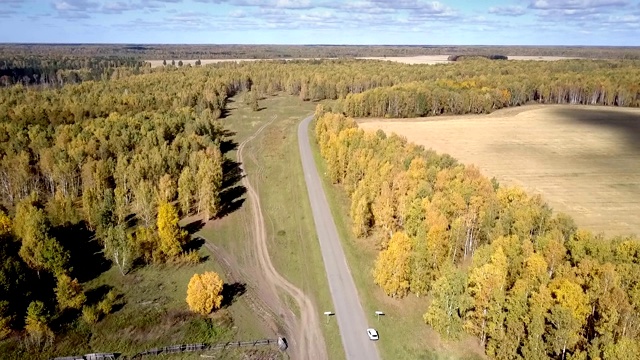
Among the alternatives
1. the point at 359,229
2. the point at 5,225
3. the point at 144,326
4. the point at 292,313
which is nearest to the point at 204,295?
the point at 144,326

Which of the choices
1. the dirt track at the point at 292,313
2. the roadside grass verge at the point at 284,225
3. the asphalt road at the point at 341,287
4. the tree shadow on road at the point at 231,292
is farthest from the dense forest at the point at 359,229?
the dirt track at the point at 292,313

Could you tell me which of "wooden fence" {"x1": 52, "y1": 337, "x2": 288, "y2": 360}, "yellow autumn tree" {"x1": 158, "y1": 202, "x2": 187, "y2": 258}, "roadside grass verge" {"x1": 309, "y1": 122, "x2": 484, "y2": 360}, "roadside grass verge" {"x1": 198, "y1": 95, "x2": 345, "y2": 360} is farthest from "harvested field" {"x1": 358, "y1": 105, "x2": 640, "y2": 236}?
"yellow autumn tree" {"x1": 158, "y1": 202, "x2": 187, "y2": 258}

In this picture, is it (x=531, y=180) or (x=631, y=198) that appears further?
(x=531, y=180)

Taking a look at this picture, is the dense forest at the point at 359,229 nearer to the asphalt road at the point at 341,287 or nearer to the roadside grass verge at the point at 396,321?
the roadside grass verge at the point at 396,321

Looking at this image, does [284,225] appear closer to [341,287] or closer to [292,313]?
[341,287]

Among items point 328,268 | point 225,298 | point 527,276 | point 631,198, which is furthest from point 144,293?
point 631,198

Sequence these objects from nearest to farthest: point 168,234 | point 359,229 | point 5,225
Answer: point 168,234, point 5,225, point 359,229

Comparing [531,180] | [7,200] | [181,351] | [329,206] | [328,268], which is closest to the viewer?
[181,351]

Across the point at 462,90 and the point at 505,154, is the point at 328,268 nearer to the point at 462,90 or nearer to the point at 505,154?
the point at 505,154
